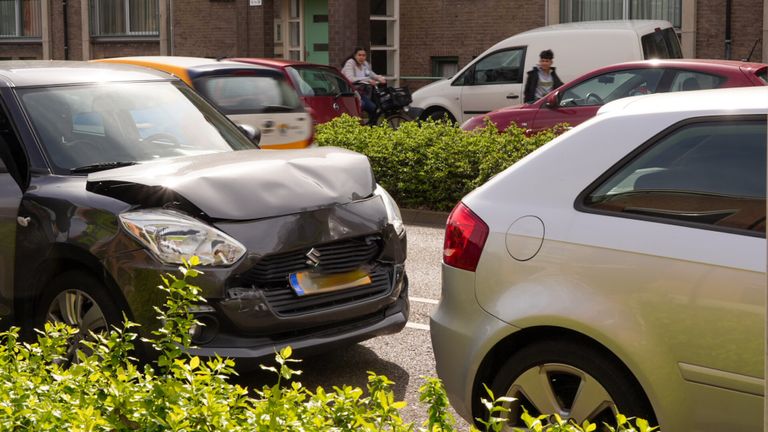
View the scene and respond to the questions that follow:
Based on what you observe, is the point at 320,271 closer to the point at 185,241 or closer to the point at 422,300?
the point at 185,241

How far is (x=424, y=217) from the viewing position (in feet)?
42.5

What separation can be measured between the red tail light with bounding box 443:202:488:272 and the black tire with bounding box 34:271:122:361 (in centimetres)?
171

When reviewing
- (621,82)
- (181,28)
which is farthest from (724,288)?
(181,28)

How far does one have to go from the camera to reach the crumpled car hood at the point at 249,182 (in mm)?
6055

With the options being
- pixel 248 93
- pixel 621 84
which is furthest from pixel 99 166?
pixel 621 84

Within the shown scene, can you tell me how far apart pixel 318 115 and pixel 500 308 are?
13.1 meters

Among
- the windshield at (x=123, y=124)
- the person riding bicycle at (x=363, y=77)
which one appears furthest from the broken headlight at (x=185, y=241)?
the person riding bicycle at (x=363, y=77)

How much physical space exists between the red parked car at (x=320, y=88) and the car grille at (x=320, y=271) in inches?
435

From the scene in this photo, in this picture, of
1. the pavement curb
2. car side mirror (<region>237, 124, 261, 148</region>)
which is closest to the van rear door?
the pavement curb

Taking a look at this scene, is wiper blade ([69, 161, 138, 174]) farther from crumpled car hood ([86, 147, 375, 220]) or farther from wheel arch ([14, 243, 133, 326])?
wheel arch ([14, 243, 133, 326])

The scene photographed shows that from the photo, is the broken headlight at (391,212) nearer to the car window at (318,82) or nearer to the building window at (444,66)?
the car window at (318,82)

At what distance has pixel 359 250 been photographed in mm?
6422

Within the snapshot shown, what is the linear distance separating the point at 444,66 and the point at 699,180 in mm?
22874

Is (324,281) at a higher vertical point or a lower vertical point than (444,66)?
lower
